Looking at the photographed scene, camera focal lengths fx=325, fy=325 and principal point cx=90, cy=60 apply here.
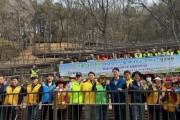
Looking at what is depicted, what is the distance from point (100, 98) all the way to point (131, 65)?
838 cm

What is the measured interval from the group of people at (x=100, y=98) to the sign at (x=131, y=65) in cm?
634

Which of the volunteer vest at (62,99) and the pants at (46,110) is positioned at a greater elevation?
the volunteer vest at (62,99)

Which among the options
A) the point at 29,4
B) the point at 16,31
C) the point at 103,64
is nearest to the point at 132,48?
the point at 103,64

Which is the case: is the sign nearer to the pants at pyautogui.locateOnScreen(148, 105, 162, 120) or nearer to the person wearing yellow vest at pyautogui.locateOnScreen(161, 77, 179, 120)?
the pants at pyautogui.locateOnScreen(148, 105, 162, 120)

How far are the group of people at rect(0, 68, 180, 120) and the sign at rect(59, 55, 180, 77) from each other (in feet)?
20.8

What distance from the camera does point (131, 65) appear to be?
56.9 feet

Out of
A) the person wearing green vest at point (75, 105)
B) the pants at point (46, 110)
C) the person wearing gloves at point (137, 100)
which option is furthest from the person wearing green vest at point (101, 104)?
the pants at point (46, 110)

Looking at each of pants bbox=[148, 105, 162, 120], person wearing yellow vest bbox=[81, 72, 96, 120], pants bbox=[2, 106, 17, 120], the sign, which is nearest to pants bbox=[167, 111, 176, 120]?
pants bbox=[148, 105, 162, 120]

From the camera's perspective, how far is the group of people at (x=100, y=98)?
859cm

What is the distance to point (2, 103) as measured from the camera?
34.9 ft

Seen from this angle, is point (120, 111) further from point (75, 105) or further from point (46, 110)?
point (46, 110)

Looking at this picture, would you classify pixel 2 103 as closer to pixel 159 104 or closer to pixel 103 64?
pixel 159 104

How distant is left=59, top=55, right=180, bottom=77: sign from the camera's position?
1625 centimetres

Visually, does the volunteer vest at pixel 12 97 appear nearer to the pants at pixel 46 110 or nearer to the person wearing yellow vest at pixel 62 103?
the pants at pixel 46 110
